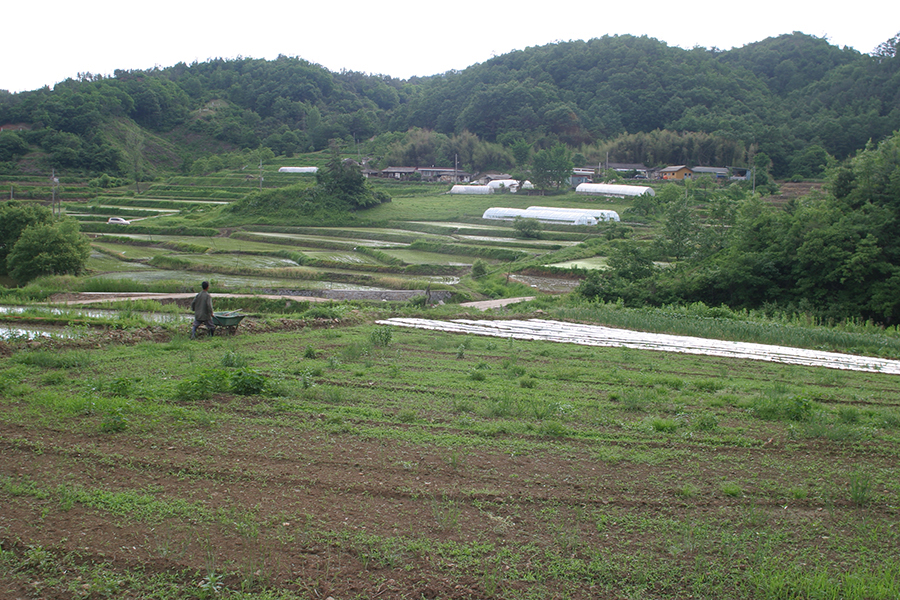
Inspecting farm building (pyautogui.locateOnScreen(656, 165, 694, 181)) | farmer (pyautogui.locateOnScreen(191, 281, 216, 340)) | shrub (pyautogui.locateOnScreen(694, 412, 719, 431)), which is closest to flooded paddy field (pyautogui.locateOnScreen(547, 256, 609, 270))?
farmer (pyautogui.locateOnScreen(191, 281, 216, 340))

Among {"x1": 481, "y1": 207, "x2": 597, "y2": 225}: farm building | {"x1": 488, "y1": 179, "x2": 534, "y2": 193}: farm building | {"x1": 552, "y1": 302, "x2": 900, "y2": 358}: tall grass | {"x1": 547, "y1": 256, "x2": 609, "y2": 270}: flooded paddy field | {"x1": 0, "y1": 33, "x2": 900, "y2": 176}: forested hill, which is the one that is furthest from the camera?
{"x1": 0, "y1": 33, "x2": 900, "y2": 176}: forested hill

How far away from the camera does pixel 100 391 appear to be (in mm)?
9531

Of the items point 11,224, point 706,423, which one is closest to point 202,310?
point 706,423

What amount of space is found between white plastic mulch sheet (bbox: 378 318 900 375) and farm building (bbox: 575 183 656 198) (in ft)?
153

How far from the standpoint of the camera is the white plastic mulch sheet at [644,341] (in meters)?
16.0

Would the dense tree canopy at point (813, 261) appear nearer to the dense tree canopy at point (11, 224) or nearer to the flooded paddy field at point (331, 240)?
the flooded paddy field at point (331, 240)

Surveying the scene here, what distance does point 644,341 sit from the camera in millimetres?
18500

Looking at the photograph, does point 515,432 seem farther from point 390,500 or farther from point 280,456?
point 280,456

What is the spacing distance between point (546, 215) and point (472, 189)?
17.8 meters

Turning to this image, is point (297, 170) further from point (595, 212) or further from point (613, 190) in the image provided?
point (595, 212)

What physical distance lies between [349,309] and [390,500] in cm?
1611

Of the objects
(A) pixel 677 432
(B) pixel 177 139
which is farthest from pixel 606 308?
(B) pixel 177 139

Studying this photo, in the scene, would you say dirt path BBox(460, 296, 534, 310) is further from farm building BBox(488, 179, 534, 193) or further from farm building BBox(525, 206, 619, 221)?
farm building BBox(488, 179, 534, 193)

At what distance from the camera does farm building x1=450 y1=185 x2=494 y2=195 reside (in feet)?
233
